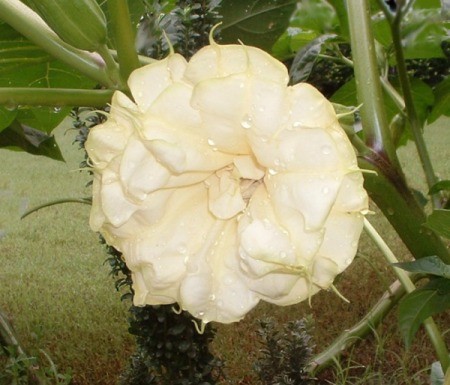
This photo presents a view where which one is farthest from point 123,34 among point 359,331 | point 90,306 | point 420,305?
point 90,306

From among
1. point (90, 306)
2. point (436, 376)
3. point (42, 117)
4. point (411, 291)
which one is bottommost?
point (90, 306)

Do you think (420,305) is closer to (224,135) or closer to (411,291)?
(411,291)

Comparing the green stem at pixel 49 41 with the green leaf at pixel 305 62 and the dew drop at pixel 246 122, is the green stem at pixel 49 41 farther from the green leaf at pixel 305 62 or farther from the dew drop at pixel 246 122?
the green leaf at pixel 305 62

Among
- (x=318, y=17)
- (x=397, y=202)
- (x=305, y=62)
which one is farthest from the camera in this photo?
(x=318, y=17)

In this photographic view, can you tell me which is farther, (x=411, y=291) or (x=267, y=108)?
(x=411, y=291)

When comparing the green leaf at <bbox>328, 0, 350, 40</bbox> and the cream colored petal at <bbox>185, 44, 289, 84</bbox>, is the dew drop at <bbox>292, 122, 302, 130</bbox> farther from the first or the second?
the green leaf at <bbox>328, 0, 350, 40</bbox>

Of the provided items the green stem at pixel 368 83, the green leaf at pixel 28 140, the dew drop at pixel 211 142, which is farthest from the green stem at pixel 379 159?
the green leaf at pixel 28 140

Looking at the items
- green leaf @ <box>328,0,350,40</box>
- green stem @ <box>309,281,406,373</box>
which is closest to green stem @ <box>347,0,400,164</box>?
green leaf @ <box>328,0,350,40</box>
